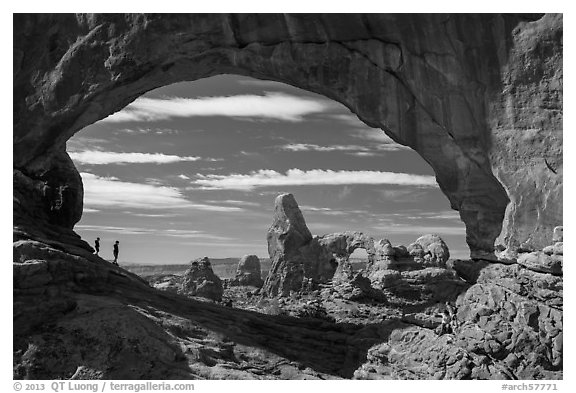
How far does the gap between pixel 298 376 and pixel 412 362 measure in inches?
175

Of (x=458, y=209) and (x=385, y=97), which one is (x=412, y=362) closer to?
(x=458, y=209)

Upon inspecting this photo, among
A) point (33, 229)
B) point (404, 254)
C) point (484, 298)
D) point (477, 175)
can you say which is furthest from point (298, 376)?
point (404, 254)

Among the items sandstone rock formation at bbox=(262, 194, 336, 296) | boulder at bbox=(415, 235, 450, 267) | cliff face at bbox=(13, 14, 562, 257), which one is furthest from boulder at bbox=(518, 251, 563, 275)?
sandstone rock formation at bbox=(262, 194, 336, 296)

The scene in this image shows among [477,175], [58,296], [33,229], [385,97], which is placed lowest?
[58,296]

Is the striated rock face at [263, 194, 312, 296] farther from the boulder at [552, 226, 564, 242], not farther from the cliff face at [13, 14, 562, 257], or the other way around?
the boulder at [552, 226, 564, 242]

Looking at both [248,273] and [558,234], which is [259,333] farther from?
[248,273]

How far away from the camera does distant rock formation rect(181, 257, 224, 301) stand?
137 feet

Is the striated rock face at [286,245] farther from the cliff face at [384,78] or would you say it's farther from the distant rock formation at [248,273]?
the cliff face at [384,78]

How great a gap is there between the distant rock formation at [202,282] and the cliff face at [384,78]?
800 inches

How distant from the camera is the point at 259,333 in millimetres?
21531

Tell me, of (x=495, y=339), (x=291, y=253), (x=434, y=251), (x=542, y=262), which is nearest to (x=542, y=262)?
(x=542, y=262)

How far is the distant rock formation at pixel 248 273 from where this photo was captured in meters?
62.2

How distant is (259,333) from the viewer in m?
21.5
